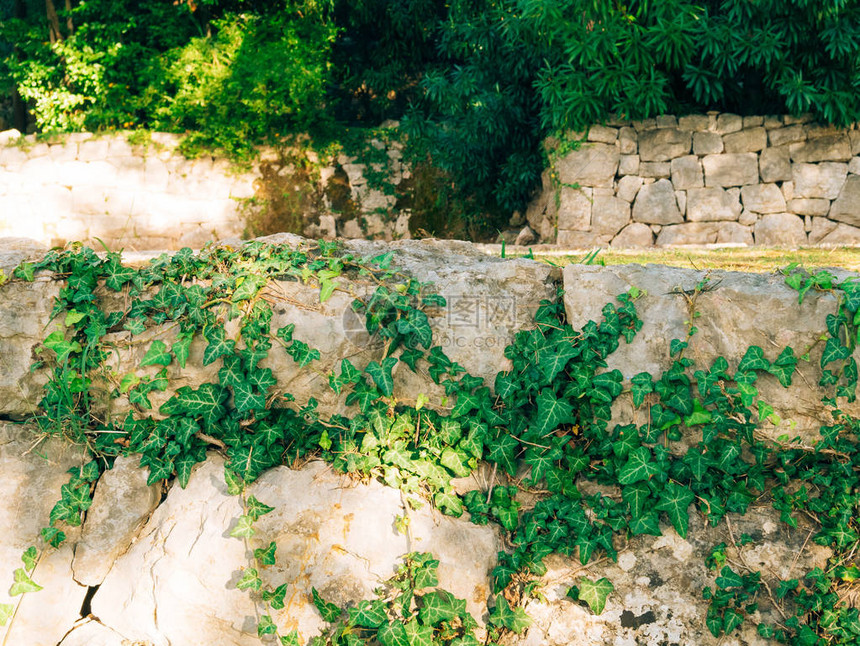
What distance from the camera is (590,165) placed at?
7547 millimetres

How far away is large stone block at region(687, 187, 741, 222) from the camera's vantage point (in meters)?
7.61

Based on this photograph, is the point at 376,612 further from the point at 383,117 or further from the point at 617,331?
the point at 383,117

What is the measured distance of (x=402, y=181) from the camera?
9.22m

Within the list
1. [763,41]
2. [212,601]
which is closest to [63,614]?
[212,601]

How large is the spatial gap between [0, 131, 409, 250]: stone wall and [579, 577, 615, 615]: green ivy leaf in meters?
7.07

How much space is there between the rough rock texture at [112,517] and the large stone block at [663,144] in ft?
21.7

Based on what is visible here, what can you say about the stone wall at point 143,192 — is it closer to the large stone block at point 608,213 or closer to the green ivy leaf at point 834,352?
the large stone block at point 608,213

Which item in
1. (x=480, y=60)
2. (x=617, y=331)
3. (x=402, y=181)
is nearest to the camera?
(x=617, y=331)

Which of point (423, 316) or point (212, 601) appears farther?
point (423, 316)

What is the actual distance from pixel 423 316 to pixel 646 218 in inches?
226

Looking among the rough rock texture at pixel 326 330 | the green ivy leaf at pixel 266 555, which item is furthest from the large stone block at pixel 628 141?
the green ivy leaf at pixel 266 555

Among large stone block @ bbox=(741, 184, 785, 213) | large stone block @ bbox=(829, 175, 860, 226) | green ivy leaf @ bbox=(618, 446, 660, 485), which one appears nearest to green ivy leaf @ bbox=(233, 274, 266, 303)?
green ivy leaf @ bbox=(618, 446, 660, 485)

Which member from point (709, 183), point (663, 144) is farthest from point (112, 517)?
point (709, 183)

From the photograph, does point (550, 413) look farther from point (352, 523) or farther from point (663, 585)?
point (352, 523)
